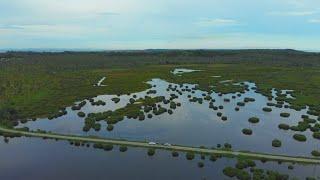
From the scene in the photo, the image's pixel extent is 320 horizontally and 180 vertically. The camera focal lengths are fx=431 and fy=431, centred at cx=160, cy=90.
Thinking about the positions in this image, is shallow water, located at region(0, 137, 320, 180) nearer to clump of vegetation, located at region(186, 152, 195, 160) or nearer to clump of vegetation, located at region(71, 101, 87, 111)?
clump of vegetation, located at region(186, 152, 195, 160)

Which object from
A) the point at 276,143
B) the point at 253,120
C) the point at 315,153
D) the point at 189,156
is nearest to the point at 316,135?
the point at 276,143

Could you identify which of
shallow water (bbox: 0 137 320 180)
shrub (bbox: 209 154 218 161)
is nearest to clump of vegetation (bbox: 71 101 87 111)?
shallow water (bbox: 0 137 320 180)

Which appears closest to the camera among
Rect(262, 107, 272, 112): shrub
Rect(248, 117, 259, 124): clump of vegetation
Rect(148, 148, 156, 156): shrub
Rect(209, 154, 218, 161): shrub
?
Rect(209, 154, 218, 161): shrub

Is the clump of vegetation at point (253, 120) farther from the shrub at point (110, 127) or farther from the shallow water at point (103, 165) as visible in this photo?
the shrub at point (110, 127)

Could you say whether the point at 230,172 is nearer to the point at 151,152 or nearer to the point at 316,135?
the point at 151,152

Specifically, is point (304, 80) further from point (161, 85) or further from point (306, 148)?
point (306, 148)

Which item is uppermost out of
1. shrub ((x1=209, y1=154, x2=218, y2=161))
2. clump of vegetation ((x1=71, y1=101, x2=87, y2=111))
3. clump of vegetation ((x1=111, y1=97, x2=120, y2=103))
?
shrub ((x1=209, y1=154, x2=218, y2=161))

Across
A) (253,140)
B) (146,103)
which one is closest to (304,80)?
(146,103)
